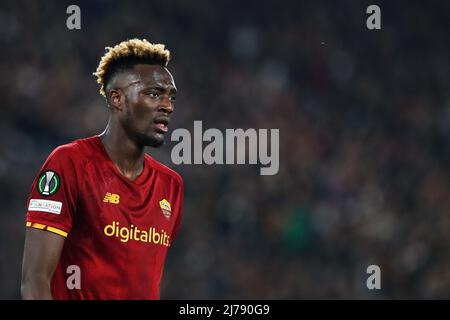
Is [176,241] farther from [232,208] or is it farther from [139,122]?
[139,122]

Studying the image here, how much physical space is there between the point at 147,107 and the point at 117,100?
0.17 meters

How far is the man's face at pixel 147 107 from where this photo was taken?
4.11 m

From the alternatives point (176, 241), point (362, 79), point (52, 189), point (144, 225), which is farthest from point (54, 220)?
point (362, 79)

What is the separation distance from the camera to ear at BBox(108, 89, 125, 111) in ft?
13.6

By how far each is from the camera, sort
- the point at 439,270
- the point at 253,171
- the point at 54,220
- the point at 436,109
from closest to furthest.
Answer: the point at 54,220 < the point at 439,270 < the point at 253,171 < the point at 436,109

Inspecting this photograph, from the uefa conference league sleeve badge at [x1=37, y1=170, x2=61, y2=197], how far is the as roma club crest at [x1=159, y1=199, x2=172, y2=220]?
26.2 inches

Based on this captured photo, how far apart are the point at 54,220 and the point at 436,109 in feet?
23.8

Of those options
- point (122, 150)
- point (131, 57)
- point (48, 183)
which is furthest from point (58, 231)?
point (131, 57)

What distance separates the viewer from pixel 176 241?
8.73 meters

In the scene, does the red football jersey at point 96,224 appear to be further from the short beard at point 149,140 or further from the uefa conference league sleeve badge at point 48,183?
the short beard at point 149,140

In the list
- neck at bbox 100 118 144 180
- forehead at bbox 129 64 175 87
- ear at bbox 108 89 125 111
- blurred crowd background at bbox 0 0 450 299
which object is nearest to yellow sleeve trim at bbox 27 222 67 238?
neck at bbox 100 118 144 180

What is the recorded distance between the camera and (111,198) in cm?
392

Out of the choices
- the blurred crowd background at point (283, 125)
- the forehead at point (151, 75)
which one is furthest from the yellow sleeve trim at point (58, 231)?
the blurred crowd background at point (283, 125)

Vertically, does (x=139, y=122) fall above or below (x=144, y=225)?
above
